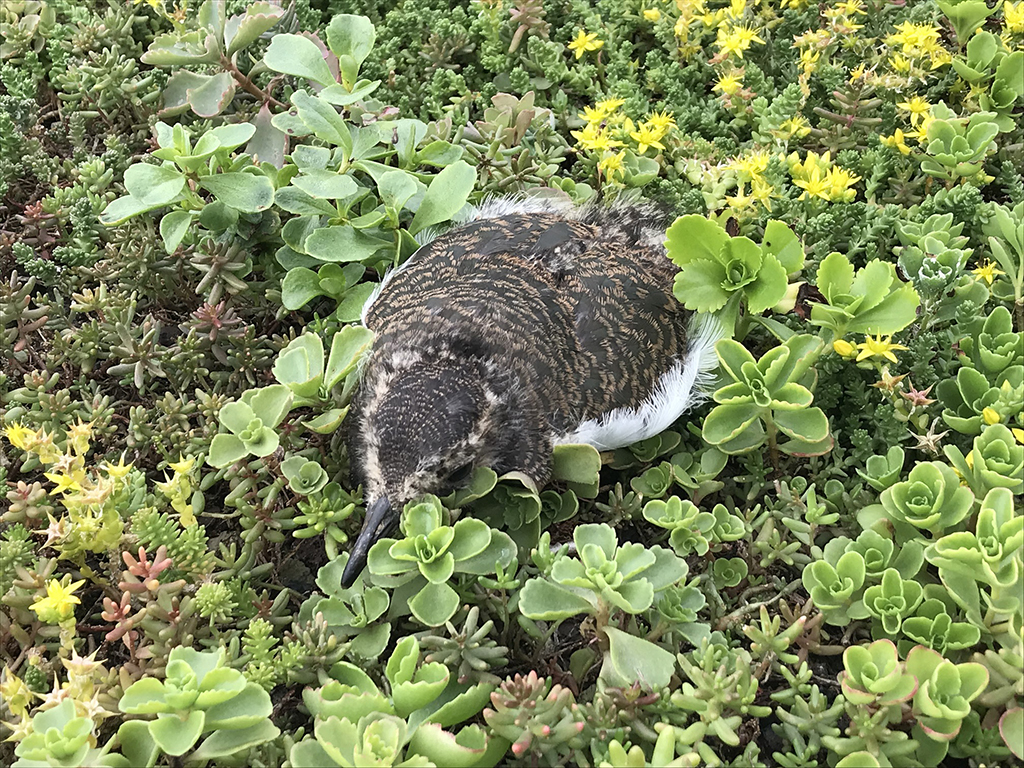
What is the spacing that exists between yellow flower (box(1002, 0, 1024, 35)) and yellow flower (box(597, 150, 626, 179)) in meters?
1.48

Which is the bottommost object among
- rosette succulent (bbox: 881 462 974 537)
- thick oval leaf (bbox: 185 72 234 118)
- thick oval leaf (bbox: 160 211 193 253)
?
rosette succulent (bbox: 881 462 974 537)

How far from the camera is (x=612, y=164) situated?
2943 mm

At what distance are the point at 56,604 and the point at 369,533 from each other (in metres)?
0.70

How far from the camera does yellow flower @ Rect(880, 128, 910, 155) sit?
2.93 metres

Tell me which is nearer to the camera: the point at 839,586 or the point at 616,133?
the point at 839,586

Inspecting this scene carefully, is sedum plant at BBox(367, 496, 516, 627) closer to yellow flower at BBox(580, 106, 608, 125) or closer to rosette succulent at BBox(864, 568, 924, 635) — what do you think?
rosette succulent at BBox(864, 568, 924, 635)

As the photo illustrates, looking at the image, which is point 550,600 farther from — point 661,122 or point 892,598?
point 661,122

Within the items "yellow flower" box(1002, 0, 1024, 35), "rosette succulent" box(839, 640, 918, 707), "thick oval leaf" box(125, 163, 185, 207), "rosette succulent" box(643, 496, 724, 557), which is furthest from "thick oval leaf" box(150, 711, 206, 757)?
"yellow flower" box(1002, 0, 1024, 35)

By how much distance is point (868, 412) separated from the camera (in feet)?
8.14

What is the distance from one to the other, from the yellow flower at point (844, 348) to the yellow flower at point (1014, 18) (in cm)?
168

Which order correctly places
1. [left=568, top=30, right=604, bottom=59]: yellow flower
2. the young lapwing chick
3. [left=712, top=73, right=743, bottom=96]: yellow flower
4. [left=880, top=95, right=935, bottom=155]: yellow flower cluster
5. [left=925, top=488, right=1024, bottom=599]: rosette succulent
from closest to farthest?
[left=925, top=488, right=1024, bottom=599]: rosette succulent → the young lapwing chick → [left=880, top=95, right=935, bottom=155]: yellow flower cluster → [left=712, top=73, right=743, bottom=96]: yellow flower → [left=568, top=30, right=604, bottom=59]: yellow flower

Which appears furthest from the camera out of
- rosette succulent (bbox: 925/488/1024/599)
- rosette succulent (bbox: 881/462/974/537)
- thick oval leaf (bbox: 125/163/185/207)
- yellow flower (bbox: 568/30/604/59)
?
yellow flower (bbox: 568/30/604/59)

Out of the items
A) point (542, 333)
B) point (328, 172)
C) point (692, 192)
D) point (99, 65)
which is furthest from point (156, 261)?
point (692, 192)

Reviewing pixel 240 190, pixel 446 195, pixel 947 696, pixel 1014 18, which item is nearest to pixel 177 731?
pixel 947 696
